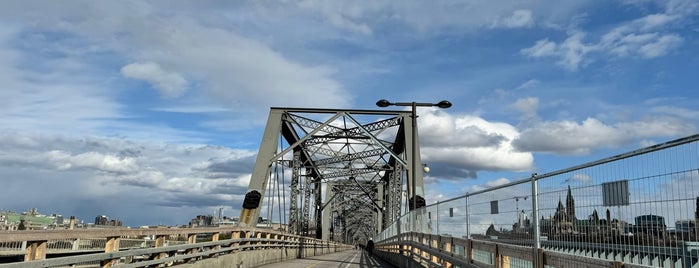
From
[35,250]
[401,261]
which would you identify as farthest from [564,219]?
[401,261]

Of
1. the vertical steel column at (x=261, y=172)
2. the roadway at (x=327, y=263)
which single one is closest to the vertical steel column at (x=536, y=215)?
the roadway at (x=327, y=263)

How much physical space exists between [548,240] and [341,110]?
2529 centimetres

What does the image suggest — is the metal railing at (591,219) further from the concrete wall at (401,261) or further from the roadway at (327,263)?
the roadway at (327,263)

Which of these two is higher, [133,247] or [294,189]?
[294,189]

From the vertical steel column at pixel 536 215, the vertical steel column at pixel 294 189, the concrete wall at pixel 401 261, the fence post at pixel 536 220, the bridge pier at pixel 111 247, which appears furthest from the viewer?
the vertical steel column at pixel 294 189

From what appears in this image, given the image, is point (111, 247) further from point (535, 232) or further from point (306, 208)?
point (306, 208)

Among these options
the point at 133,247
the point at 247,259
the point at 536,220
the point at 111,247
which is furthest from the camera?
the point at 247,259

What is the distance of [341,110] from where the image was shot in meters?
31.5

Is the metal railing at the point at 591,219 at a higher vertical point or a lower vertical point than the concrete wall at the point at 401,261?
higher

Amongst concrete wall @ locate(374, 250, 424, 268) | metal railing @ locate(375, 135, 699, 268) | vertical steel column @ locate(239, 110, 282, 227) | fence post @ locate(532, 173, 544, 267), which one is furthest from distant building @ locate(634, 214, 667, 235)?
vertical steel column @ locate(239, 110, 282, 227)

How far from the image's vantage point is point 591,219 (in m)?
5.34

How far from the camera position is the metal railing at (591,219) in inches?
155

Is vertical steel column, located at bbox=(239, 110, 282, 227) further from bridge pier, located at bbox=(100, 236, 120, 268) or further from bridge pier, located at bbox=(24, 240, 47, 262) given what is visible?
bridge pier, located at bbox=(24, 240, 47, 262)

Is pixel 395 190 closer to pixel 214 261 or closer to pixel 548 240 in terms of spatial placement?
pixel 214 261
